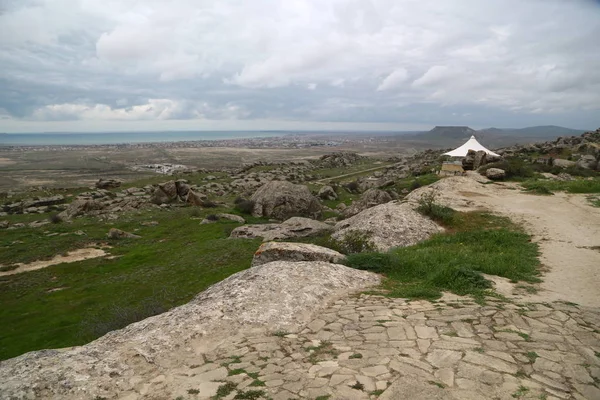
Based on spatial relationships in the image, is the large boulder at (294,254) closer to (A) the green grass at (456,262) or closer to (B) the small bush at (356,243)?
(A) the green grass at (456,262)

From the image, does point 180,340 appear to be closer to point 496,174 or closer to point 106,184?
point 496,174

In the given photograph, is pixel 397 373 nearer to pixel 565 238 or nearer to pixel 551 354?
pixel 551 354

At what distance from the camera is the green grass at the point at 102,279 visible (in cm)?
1395

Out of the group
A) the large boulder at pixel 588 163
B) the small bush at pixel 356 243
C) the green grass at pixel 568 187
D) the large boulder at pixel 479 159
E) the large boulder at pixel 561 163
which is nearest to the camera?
the small bush at pixel 356 243

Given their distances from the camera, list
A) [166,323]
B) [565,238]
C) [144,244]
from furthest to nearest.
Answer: [144,244] → [565,238] → [166,323]

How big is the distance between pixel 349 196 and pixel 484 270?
1336 inches

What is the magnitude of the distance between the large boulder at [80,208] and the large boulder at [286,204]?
18958mm

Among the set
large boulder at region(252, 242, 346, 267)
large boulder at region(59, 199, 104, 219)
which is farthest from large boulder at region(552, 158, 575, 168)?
large boulder at region(59, 199, 104, 219)

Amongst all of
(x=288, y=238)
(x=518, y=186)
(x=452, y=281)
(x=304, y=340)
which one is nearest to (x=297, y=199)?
(x=288, y=238)

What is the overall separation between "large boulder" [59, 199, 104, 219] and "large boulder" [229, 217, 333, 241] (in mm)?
21672

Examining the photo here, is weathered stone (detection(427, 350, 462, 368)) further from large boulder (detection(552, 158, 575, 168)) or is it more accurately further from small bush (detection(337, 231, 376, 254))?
large boulder (detection(552, 158, 575, 168))

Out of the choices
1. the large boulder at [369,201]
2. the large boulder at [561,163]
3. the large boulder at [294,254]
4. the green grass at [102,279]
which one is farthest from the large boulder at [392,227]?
the large boulder at [561,163]

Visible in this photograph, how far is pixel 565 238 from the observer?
14.2 meters

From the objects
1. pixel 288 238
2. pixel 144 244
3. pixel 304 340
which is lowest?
pixel 144 244
